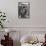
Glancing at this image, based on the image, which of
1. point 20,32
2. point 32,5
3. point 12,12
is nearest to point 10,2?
point 12,12

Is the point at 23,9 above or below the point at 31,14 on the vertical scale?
above

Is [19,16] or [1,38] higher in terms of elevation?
[19,16]

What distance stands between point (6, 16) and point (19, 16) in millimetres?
345

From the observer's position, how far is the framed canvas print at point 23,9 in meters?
3.58

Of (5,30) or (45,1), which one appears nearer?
(5,30)

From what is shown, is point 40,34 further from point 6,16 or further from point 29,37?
point 6,16

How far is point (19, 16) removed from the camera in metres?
3.59

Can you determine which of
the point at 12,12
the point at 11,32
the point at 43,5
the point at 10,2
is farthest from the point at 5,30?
the point at 43,5

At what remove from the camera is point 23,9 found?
3.59 metres

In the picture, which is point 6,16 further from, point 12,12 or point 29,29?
point 29,29

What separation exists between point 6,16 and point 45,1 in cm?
112

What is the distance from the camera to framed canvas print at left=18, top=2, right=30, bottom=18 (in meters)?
3.58

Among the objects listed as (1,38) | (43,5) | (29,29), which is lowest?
(1,38)

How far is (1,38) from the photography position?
11.8 feet
